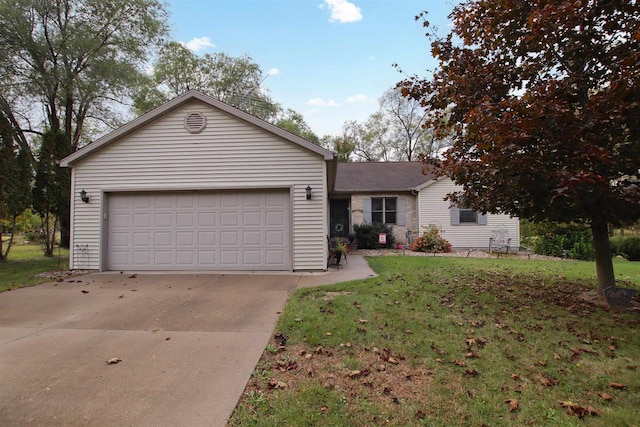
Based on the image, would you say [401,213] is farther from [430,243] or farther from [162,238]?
[162,238]

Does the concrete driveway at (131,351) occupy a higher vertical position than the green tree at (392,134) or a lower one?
lower

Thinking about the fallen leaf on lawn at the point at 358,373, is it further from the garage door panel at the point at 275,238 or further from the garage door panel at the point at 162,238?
the garage door panel at the point at 162,238

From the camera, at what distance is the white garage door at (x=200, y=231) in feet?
29.8

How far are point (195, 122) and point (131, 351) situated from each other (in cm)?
680

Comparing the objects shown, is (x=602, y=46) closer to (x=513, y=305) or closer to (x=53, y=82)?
(x=513, y=305)

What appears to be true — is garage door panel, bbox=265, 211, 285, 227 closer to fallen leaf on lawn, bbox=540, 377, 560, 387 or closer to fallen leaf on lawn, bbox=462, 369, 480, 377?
fallen leaf on lawn, bbox=462, 369, 480, 377

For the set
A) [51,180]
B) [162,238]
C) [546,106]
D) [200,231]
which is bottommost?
[162,238]

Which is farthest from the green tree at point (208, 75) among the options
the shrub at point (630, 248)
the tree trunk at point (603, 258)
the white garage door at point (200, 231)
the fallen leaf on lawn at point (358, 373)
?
the fallen leaf on lawn at point (358, 373)

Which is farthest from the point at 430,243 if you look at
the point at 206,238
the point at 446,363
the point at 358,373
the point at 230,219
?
the point at 358,373

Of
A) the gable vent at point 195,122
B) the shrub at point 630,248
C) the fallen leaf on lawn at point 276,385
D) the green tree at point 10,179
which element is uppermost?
the gable vent at point 195,122

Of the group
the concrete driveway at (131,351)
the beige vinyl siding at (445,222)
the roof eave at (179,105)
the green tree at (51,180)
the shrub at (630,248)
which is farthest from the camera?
the beige vinyl siding at (445,222)

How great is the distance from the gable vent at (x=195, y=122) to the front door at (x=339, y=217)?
9.23m

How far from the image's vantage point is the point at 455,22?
20.4ft

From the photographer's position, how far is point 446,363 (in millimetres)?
3398
